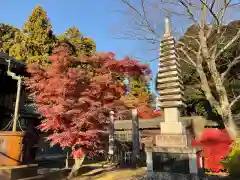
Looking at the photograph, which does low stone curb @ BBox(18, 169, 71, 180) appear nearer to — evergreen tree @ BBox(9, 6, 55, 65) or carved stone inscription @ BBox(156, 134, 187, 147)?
carved stone inscription @ BBox(156, 134, 187, 147)

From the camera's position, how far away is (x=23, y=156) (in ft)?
33.6

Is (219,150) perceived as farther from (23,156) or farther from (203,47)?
(23,156)

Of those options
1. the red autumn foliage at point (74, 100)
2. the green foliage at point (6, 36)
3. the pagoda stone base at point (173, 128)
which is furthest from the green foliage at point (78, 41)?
the pagoda stone base at point (173, 128)

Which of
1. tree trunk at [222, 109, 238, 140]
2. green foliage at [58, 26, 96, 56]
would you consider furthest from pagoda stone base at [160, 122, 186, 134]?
green foliage at [58, 26, 96, 56]

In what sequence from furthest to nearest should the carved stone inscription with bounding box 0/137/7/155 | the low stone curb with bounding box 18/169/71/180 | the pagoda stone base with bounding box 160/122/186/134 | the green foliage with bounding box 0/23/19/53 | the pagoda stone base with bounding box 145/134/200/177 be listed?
the green foliage with bounding box 0/23/19/53 → the low stone curb with bounding box 18/169/71/180 → the carved stone inscription with bounding box 0/137/7/155 → the pagoda stone base with bounding box 160/122/186/134 → the pagoda stone base with bounding box 145/134/200/177

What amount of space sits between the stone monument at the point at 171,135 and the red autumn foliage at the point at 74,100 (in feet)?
8.62

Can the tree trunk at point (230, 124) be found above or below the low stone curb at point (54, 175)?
above

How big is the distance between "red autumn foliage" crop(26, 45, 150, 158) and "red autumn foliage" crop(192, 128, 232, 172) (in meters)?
5.18

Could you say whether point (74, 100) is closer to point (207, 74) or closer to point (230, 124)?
point (230, 124)

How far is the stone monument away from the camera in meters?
8.64

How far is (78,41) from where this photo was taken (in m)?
32.2

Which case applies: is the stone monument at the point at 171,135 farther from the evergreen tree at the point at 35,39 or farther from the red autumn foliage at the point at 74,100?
the evergreen tree at the point at 35,39

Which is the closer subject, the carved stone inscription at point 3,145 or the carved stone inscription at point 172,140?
the carved stone inscription at point 172,140

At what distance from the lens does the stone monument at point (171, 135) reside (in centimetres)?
864
